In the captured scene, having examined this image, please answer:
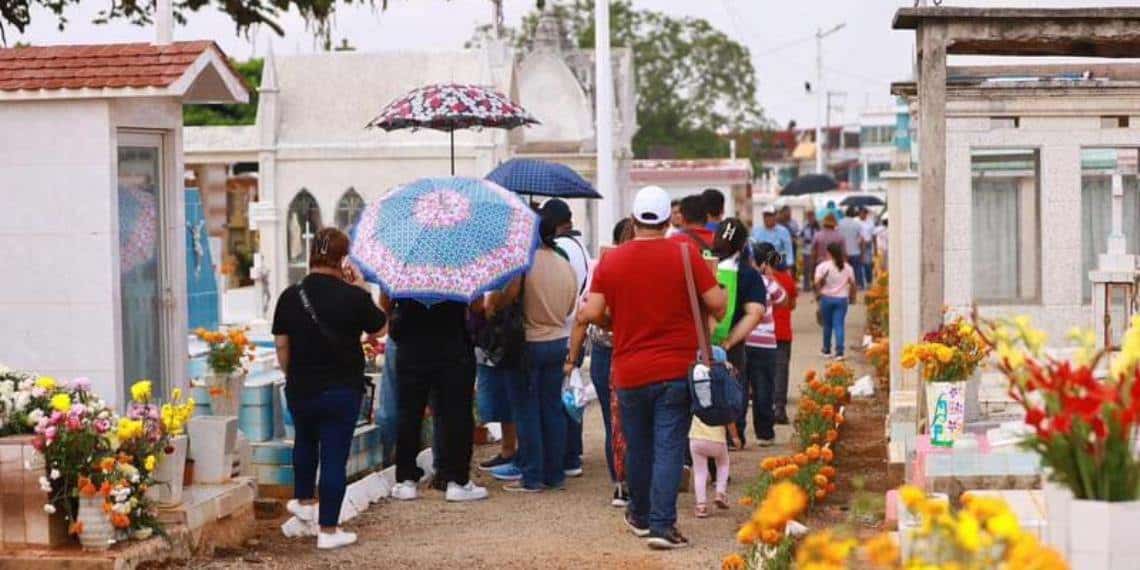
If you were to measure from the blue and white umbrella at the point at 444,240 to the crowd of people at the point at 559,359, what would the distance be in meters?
0.31

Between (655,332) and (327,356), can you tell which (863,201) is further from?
(327,356)

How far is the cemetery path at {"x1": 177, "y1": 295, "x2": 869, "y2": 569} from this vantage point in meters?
9.29

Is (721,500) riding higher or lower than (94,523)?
lower

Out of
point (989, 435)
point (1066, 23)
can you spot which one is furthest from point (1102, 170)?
point (989, 435)

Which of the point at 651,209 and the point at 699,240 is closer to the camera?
the point at 651,209

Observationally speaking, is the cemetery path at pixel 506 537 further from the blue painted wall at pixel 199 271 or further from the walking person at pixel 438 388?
the blue painted wall at pixel 199 271

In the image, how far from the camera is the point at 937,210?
1058cm

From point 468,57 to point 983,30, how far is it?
14.2 metres

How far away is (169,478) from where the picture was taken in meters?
9.12

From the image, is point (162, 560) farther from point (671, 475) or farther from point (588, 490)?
point (588, 490)

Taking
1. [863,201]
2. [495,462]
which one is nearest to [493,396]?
[495,462]

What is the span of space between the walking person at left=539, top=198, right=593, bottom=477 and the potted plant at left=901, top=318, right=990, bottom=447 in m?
2.29

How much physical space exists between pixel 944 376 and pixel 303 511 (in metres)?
3.53

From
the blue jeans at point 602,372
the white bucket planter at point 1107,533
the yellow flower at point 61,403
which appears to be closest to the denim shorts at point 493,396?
the blue jeans at point 602,372
